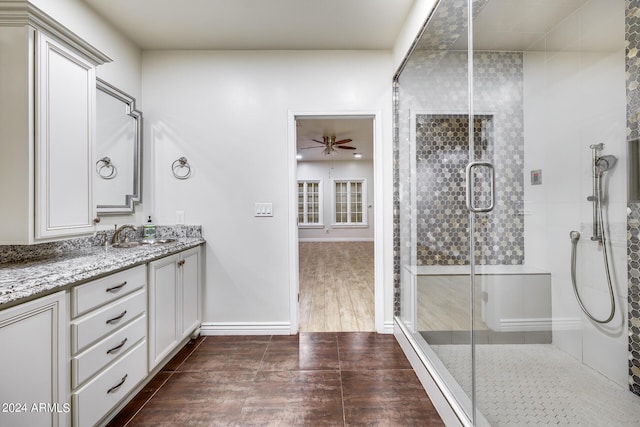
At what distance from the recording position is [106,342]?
1.48 meters

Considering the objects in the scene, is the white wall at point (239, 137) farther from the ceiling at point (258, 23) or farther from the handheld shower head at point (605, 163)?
the handheld shower head at point (605, 163)

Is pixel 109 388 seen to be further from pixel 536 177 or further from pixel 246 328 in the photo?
pixel 536 177

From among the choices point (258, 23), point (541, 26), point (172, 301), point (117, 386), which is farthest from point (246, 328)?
point (541, 26)

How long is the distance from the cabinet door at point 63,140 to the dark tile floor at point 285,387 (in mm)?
1127

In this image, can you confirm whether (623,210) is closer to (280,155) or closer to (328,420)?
(328,420)

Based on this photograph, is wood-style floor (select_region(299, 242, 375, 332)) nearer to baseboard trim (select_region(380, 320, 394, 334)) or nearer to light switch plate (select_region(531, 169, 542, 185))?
baseboard trim (select_region(380, 320, 394, 334))

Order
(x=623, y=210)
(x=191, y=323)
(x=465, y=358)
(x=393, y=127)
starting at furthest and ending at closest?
(x=393, y=127) → (x=191, y=323) → (x=465, y=358) → (x=623, y=210)

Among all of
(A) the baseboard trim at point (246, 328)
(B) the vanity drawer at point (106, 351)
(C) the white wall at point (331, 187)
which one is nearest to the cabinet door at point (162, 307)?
(B) the vanity drawer at point (106, 351)

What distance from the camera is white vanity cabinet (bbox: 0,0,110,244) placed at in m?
1.34

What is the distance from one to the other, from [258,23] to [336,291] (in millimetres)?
3142

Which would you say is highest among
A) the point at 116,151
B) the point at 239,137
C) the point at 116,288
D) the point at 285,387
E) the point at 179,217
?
the point at 239,137

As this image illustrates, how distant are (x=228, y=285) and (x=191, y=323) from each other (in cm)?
41

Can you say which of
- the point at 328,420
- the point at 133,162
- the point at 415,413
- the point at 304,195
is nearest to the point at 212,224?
the point at 133,162

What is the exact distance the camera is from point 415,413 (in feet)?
5.32
